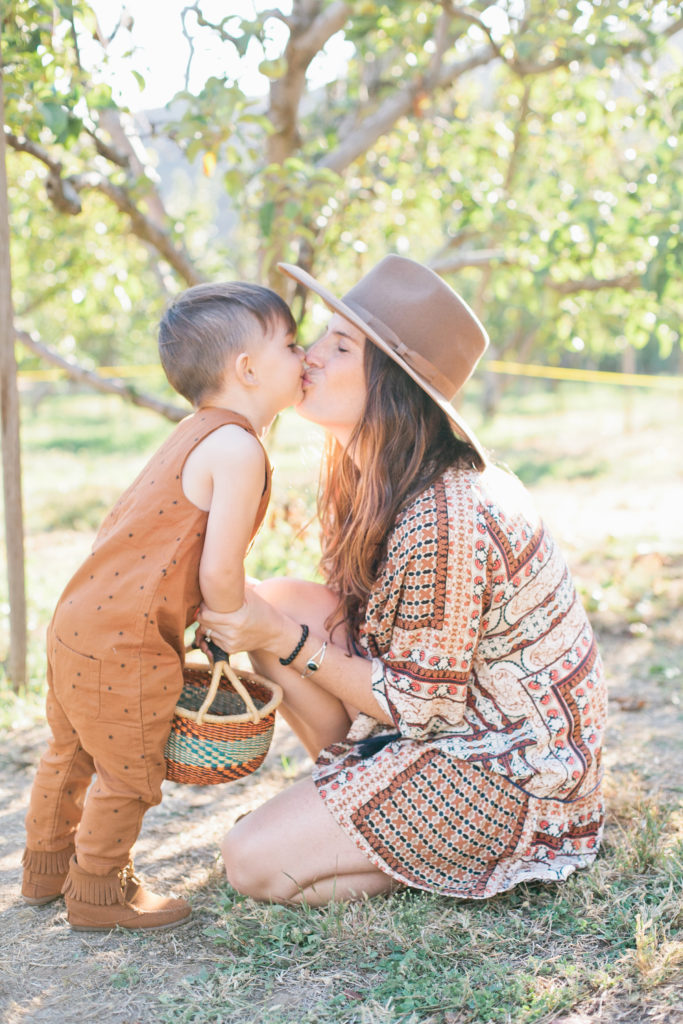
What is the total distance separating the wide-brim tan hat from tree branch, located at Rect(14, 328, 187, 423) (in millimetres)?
2668

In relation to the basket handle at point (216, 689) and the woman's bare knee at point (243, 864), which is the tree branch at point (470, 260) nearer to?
the basket handle at point (216, 689)

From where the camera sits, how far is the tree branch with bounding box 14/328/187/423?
455cm

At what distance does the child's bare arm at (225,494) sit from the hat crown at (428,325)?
0.39 m

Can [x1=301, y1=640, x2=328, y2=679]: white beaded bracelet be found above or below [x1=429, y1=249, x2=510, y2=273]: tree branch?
below

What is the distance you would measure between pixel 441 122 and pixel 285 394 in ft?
13.0

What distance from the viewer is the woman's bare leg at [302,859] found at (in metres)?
1.97

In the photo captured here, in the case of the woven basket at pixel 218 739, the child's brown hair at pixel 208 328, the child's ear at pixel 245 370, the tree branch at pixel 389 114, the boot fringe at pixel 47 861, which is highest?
the tree branch at pixel 389 114

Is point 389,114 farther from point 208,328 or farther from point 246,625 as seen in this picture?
point 246,625

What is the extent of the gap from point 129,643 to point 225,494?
348mm

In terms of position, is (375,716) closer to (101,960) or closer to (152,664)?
(152,664)

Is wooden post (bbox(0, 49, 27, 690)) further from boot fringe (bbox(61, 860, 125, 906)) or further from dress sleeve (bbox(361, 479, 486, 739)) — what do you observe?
dress sleeve (bbox(361, 479, 486, 739))

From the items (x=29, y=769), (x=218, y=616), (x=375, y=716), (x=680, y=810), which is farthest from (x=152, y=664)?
(x=680, y=810)

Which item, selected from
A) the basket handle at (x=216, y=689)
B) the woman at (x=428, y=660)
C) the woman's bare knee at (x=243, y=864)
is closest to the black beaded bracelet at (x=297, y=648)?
the woman at (x=428, y=660)

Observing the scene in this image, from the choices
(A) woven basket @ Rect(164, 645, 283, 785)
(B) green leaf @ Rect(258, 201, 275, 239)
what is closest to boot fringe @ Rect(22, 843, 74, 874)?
(A) woven basket @ Rect(164, 645, 283, 785)
